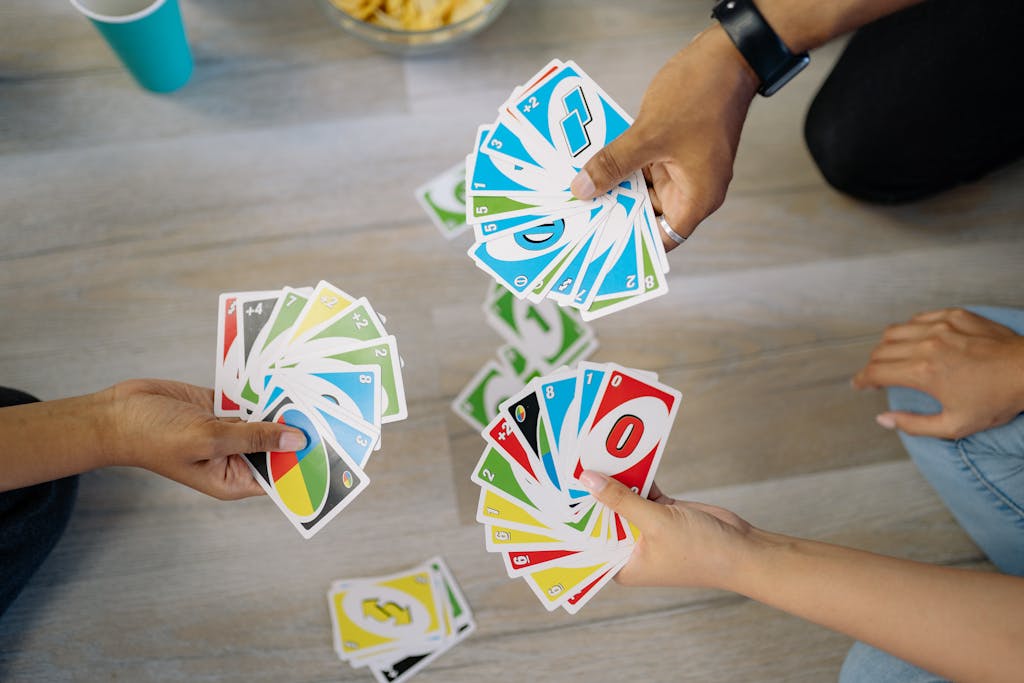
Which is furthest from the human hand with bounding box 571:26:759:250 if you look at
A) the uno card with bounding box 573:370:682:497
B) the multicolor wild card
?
the multicolor wild card

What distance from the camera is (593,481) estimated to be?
1.06 meters

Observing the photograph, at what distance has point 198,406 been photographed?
3.46ft

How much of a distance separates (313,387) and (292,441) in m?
0.08

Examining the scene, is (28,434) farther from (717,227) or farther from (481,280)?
(717,227)

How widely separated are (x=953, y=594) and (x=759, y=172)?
0.94 metres

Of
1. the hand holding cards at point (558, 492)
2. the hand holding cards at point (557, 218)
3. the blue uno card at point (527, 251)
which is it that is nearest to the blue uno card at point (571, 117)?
the hand holding cards at point (557, 218)

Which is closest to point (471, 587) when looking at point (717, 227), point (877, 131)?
point (717, 227)

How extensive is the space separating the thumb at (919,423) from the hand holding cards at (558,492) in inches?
21.1

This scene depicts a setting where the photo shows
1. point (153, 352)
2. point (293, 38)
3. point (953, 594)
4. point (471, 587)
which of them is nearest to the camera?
point (953, 594)

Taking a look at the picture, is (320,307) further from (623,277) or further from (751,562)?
(751,562)

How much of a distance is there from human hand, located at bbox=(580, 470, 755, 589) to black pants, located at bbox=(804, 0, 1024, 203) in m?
0.84

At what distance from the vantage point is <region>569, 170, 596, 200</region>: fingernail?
1080 mm

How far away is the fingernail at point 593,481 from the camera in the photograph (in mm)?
1055

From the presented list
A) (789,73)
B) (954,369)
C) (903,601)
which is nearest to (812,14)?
(789,73)
